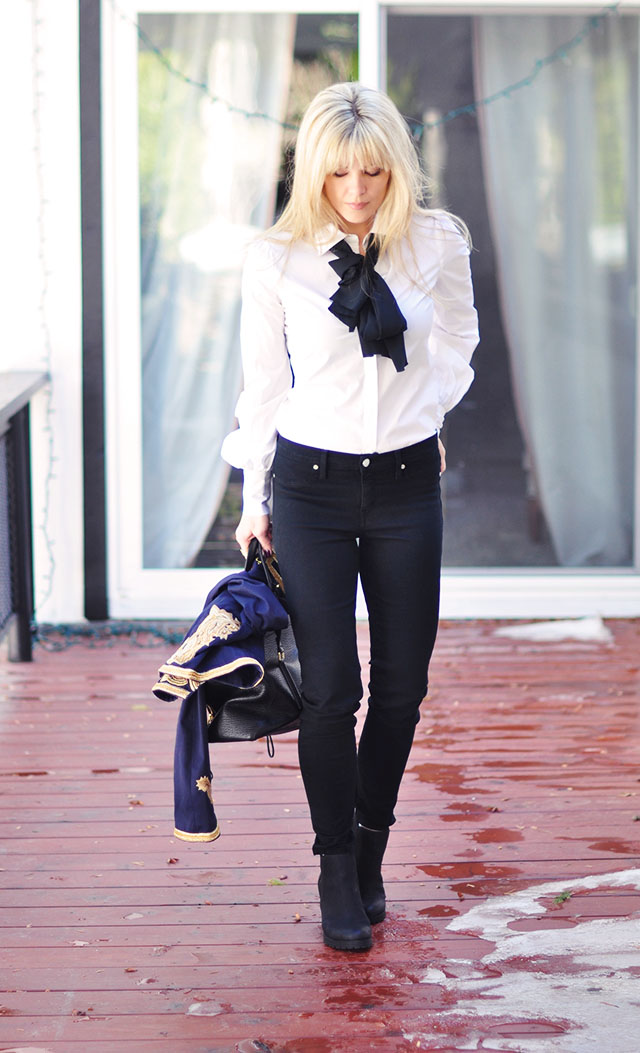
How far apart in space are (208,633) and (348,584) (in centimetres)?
25

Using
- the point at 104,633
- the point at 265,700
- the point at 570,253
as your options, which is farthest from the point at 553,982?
the point at 570,253

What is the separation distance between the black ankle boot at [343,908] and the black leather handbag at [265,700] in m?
0.28

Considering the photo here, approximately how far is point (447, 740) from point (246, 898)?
113 cm

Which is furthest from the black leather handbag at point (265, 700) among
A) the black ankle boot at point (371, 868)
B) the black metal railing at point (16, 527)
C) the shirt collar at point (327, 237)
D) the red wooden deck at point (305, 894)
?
the black metal railing at point (16, 527)

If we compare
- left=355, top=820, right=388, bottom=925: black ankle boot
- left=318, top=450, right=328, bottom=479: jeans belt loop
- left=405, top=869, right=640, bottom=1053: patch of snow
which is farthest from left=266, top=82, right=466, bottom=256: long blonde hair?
left=405, top=869, right=640, bottom=1053: patch of snow

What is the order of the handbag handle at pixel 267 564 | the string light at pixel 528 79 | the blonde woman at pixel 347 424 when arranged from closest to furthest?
the blonde woman at pixel 347 424, the handbag handle at pixel 267 564, the string light at pixel 528 79

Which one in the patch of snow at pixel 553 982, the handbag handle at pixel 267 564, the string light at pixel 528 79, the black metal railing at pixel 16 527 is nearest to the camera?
the patch of snow at pixel 553 982

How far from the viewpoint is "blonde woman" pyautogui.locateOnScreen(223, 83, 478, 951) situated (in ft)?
6.86

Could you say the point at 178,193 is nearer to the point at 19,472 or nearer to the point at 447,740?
the point at 19,472

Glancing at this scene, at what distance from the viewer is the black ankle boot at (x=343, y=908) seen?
2.28 meters

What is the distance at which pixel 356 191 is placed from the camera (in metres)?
2.06

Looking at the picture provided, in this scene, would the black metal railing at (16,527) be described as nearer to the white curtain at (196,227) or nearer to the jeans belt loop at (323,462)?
the white curtain at (196,227)

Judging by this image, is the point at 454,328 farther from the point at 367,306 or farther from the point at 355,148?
the point at 355,148

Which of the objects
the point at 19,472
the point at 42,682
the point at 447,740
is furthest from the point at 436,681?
the point at 19,472
